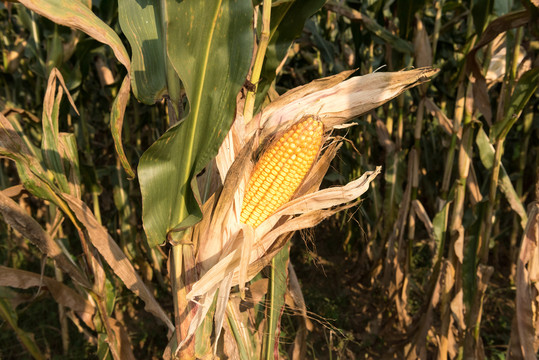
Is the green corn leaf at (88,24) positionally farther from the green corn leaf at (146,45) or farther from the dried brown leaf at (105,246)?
the dried brown leaf at (105,246)

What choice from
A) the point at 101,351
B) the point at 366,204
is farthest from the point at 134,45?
the point at 366,204

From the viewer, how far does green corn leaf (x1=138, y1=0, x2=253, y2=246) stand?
3.08 ft

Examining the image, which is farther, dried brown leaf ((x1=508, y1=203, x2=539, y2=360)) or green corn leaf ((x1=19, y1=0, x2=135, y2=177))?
dried brown leaf ((x1=508, y1=203, x2=539, y2=360))

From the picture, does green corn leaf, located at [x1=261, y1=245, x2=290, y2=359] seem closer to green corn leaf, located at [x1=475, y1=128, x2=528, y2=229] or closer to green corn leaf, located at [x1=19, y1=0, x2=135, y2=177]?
green corn leaf, located at [x1=19, y1=0, x2=135, y2=177]

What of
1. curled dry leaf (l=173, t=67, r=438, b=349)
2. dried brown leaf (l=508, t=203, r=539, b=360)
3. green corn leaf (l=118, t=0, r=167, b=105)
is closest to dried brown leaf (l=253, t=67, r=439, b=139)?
curled dry leaf (l=173, t=67, r=438, b=349)

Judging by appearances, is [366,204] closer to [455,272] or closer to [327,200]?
[455,272]

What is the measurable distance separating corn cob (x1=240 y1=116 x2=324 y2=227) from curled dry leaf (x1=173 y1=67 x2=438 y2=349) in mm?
24

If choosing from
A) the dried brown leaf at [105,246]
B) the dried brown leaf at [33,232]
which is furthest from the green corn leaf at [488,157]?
the dried brown leaf at [33,232]

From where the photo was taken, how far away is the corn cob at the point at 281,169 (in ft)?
3.49

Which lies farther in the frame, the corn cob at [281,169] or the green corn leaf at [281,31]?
the green corn leaf at [281,31]

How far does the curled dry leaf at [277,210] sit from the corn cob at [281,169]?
24 mm

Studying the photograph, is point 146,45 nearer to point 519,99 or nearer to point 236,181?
point 236,181

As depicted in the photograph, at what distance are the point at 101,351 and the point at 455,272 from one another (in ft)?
6.19

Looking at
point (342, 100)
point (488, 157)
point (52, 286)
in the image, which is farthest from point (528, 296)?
point (52, 286)
